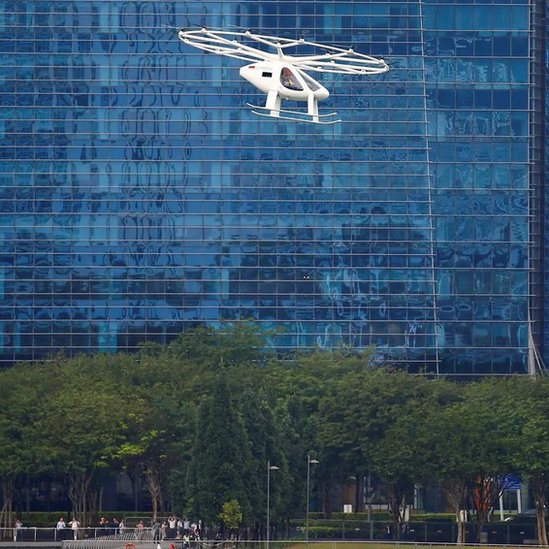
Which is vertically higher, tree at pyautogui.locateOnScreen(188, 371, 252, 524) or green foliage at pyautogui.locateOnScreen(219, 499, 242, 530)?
tree at pyautogui.locateOnScreen(188, 371, 252, 524)

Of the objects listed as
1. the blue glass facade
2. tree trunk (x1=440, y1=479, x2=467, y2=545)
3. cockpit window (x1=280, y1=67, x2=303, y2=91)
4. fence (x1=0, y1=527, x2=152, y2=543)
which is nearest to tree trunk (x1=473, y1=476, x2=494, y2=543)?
tree trunk (x1=440, y1=479, x2=467, y2=545)

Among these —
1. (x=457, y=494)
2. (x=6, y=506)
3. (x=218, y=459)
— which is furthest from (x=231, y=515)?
(x=6, y=506)

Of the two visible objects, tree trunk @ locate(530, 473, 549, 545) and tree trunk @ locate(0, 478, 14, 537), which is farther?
tree trunk @ locate(0, 478, 14, 537)

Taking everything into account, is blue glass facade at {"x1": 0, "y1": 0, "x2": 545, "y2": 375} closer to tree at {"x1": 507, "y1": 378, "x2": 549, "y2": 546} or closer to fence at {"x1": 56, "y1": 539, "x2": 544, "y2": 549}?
tree at {"x1": 507, "y1": 378, "x2": 549, "y2": 546}

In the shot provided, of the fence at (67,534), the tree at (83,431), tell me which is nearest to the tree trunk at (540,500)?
the fence at (67,534)

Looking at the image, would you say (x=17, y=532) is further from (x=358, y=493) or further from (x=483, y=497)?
(x=358, y=493)

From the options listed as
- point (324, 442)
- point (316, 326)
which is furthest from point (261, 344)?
point (324, 442)
